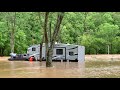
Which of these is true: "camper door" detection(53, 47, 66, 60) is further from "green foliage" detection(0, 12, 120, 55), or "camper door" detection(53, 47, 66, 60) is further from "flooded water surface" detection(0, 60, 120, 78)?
"green foliage" detection(0, 12, 120, 55)

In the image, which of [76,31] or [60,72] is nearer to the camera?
[60,72]

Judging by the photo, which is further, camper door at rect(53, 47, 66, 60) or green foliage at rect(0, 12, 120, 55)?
green foliage at rect(0, 12, 120, 55)

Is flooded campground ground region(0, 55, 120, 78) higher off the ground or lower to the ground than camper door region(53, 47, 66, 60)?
lower

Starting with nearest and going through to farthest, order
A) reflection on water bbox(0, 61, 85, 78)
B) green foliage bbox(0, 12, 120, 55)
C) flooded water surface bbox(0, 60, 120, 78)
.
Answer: flooded water surface bbox(0, 60, 120, 78) < reflection on water bbox(0, 61, 85, 78) < green foliage bbox(0, 12, 120, 55)

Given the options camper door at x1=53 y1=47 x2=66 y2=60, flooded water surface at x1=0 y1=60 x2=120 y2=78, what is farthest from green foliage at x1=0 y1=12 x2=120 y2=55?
flooded water surface at x1=0 y1=60 x2=120 y2=78

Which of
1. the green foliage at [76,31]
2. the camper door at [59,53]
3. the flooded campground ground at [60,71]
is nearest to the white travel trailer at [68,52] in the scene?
the camper door at [59,53]

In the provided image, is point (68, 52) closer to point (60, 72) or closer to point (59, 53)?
point (59, 53)

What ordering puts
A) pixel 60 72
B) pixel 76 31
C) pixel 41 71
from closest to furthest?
pixel 60 72 < pixel 41 71 < pixel 76 31

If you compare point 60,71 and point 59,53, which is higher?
point 59,53

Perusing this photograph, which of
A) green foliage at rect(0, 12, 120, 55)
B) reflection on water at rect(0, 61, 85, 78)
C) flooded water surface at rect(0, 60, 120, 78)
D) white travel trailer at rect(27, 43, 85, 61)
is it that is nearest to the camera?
flooded water surface at rect(0, 60, 120, 78)

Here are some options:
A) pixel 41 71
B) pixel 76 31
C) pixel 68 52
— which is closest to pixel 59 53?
pixel 68 52
